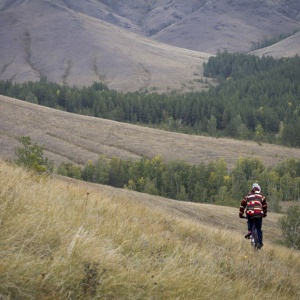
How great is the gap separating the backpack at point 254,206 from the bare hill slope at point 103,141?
264ft

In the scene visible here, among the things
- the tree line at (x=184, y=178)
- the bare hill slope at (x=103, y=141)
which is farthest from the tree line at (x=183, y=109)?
the tree line at (x=184, y=178)

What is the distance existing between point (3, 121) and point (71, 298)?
110 metres

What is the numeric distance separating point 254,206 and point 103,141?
3767 inches

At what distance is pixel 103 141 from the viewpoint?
355ft

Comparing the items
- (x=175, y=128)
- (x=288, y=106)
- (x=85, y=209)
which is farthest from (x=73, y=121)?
(x=85, y=209)

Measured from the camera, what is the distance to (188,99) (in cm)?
16338

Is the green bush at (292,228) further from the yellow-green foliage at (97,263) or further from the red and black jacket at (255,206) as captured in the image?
the yellow-green foliage at (97,263)

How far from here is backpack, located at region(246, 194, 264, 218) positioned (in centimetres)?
1395

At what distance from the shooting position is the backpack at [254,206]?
13945 mm

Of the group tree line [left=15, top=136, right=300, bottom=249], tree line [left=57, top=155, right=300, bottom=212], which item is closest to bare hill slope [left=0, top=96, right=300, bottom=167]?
tree line [left=15, top=136, right=300, bottom=249]

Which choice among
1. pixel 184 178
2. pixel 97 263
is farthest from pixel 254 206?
pixel 184 178

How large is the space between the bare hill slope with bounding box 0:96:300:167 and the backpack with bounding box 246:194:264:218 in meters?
80.5

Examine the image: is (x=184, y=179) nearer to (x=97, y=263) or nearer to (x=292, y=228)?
(x=292, y=228)

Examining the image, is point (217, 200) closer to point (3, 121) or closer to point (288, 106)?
point (3, 121)
